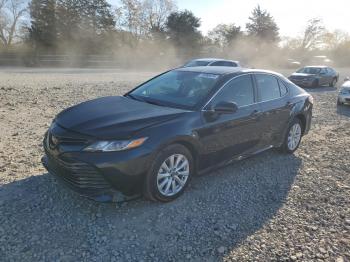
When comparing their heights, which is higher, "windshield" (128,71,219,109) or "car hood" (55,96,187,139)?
"windshield" (128,71,219,109)

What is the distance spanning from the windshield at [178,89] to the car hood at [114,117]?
24 centimetres

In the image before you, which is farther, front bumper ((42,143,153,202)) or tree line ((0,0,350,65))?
tree line ((0,0,350,65))

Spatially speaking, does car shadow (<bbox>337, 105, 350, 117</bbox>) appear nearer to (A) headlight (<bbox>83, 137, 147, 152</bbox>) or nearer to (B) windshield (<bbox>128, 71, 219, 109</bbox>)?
(B) windshield (<bbox>128, 71, 219, 109</bbox>)

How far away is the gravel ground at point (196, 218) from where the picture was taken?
3.12 m

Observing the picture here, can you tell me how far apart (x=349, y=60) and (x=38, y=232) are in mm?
66833

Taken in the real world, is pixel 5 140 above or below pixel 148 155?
below

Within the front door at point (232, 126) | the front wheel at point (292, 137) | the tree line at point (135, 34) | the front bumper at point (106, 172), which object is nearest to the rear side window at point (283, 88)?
the front wheel at point (292, 137)

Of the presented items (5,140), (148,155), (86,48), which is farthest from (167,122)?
(86,48)

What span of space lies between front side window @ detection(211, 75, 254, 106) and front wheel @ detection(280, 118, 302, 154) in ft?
4.55

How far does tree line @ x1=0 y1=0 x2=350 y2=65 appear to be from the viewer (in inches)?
1393

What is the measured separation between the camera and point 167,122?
3.76 meters

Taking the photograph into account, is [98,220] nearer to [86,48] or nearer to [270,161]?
[270,161]

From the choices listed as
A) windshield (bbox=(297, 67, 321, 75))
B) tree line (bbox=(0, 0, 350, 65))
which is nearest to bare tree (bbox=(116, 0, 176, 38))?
tree line (bbox=(0, 0, 350, 65))

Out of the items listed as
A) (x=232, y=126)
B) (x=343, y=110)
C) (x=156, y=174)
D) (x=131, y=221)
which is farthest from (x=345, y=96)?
(x=131, y=221)
